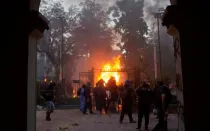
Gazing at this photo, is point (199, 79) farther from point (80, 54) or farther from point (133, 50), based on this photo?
point (80, 54)

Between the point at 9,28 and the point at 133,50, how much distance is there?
36512 mm

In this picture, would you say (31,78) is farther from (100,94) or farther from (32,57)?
(100,94)

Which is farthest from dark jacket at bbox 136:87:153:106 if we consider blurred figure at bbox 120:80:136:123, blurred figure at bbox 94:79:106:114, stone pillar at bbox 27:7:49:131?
blurred figure at bbox 94:79:106:114

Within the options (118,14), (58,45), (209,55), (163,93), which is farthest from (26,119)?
(118,14)

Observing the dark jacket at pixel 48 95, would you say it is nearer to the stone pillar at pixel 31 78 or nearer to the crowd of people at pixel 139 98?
the crowd of people at pixel 139 98

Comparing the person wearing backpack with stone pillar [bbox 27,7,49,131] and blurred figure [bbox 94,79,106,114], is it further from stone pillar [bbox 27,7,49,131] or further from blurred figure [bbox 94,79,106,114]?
blurred figure [bbox 94,79,106,114]

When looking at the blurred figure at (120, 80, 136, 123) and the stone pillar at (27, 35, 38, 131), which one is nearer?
the stone pillar at (27, 35, 38, 131)

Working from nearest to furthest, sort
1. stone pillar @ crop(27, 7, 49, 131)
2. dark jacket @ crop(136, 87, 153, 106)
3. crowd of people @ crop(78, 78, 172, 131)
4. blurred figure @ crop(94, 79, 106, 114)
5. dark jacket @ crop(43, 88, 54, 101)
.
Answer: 1. stone pillar @ crop(27, 7, 49, 131)
2. crowd of people @ crop(78, 78, 172, 131)
3. dark jacket @ crop(136, 87, 153, 106)
4. dark jacket @ crop(43, 88, 54, 101)
5. blurred figure @ crop(94, 79, 106, 114)

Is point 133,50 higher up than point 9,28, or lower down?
higher up

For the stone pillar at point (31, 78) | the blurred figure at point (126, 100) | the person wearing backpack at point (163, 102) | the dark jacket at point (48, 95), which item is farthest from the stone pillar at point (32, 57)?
the dark jacket at point (48, 95)

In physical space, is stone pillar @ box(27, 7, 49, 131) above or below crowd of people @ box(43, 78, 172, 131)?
above

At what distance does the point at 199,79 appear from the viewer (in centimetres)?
382

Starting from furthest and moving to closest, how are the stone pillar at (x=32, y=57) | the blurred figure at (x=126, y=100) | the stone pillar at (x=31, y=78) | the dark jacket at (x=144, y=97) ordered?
the blurred figure at (x=126, y=100) → the dark jacket at (x=144, y=97) → the stone pillar at (x=31, y=78) → the stone pillar at (x=32, y=57)

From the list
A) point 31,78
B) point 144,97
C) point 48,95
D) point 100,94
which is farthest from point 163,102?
point 100,94
